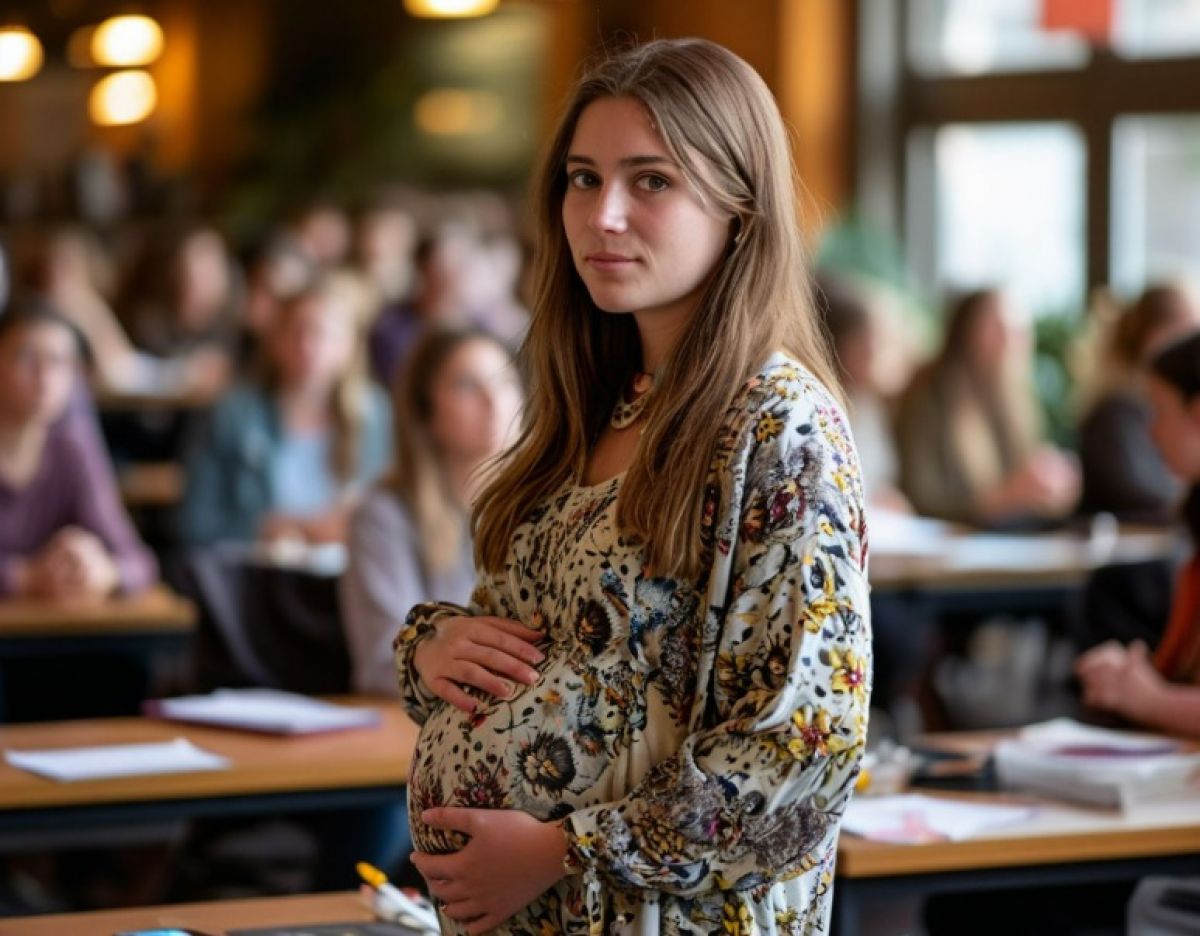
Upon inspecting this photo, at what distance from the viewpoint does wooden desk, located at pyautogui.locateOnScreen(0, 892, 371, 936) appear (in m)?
2.45

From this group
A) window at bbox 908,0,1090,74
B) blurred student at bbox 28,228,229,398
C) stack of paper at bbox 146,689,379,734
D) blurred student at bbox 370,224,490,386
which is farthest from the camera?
window at bbox 908,0,1090,74

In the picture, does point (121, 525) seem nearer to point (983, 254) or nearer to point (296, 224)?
point (983, 254)

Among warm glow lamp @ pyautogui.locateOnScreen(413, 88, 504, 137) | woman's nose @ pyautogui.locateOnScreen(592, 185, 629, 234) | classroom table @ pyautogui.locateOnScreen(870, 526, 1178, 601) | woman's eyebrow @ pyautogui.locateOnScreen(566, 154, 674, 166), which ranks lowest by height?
classroom table @ pyautogui.locateOnScreen(870, 526, 1178, 601)

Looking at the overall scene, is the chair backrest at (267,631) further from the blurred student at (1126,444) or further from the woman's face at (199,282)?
the woman's face at (199,282)

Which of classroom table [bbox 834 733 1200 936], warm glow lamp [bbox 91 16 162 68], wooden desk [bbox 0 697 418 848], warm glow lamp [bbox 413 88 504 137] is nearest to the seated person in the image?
classroom table [bbox 834 733 1200 936]

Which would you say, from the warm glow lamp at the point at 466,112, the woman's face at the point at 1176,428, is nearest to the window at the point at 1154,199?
the woman's face at the point at 1176,428

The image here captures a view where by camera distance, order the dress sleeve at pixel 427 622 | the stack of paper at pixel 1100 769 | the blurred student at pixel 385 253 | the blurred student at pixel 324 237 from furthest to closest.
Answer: the blurred student at pixel 324 237
the blurred student at pixel 385 253
the stack of paper at pixel 1100 769
the dress sleeve at pixel 427 622

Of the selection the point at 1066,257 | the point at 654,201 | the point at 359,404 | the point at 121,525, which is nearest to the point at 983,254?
the point at 1066,257

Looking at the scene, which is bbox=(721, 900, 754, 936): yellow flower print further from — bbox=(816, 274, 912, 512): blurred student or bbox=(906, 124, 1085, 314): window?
bbox=(906, 124, 1085, 314): window

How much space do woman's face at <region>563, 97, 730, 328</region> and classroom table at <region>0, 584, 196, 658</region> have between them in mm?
2846

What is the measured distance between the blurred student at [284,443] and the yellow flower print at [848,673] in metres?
4.36

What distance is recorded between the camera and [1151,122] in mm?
9711

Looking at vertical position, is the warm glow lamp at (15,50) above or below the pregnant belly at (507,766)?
above

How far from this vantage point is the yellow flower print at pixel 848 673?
70.1 inches
